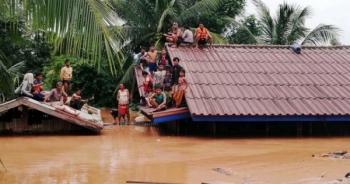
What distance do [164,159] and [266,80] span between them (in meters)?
5.52

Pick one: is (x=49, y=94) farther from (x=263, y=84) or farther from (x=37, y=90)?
(x=263, y=84)

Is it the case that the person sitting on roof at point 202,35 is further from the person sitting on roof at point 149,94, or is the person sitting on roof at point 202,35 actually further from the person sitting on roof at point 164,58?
the person sitting on roof at point 149,94

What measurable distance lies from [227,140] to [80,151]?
3706 mm

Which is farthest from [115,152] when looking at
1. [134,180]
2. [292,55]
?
[292,55]

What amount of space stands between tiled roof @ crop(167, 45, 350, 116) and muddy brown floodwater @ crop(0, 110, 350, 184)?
32.9 inches

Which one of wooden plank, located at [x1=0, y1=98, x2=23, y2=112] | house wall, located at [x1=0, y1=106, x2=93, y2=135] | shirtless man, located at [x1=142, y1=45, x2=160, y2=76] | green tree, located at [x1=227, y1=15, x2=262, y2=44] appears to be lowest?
house wall, located at [x1=0, y1=106, x2=93, y2=135]

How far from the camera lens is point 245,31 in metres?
23.1

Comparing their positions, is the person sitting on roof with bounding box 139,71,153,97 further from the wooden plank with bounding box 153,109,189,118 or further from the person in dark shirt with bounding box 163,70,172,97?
the wooden plank with bounding box 153,109,189,118

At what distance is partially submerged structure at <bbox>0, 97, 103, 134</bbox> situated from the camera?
1272cm

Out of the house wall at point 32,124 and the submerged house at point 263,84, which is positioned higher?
the submerged house at point 263,84

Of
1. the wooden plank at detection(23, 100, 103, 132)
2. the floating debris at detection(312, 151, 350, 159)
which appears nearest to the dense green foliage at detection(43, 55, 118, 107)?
the wooden plank at detection(23, 100, 103, 132)

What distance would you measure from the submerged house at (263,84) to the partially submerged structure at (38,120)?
175 cm

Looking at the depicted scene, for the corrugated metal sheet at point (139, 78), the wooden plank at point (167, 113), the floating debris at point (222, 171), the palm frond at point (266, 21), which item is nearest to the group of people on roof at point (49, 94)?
the corrugated metal sheet at point (139, 78)

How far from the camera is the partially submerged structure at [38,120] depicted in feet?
41.7
